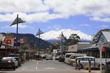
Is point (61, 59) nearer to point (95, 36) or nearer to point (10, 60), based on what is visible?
point (10, 60)

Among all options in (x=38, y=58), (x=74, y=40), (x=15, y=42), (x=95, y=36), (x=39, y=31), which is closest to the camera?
(x=15, y=42)

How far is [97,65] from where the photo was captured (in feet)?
81.6

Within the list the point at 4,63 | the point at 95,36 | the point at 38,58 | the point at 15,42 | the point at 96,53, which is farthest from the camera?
the point at 95,36

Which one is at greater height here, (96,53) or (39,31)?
(39,31)

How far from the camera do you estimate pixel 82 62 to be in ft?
81.5

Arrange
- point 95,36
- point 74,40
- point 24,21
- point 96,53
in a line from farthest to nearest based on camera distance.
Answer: point 74,40 < point 95,36 < point 96,53 < point 24,21

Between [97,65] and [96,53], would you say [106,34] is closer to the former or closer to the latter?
[96,53]

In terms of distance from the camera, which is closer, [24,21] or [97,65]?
[97,65]

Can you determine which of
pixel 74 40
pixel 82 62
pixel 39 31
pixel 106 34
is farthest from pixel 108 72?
pixel 74 40

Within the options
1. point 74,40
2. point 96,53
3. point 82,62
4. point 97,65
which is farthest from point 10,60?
point 74,40

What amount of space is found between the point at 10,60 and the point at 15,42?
22.2 meters

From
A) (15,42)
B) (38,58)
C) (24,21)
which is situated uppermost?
(24,21)

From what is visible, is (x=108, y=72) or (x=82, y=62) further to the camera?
(x=82, y=62)

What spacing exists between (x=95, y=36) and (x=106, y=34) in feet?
130
